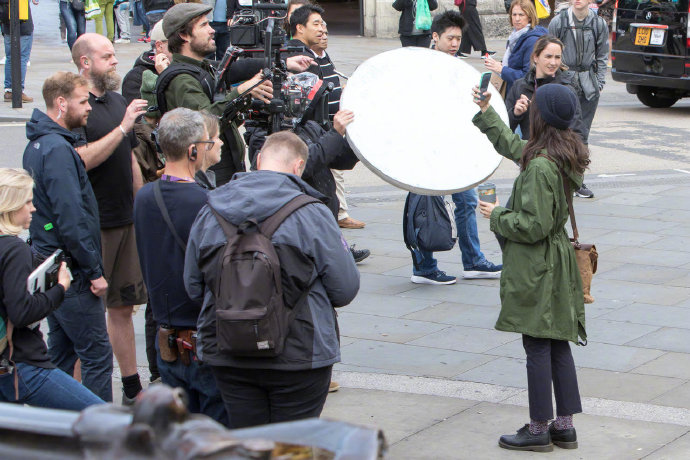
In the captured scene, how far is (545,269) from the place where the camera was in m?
4.50

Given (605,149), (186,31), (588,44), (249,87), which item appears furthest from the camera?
(605,149)

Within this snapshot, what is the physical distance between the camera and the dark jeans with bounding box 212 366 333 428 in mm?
3643

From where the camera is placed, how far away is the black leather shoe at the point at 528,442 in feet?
15.0

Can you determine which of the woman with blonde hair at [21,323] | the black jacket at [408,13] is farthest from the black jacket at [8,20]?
the woman with blonde hair at [21,323]

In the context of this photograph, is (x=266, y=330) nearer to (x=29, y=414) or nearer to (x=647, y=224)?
(x=29, y=414)

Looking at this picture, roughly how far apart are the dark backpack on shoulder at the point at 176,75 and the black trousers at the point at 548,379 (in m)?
2.18

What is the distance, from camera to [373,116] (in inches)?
212

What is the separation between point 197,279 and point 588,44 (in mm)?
7198

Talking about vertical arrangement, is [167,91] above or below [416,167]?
above

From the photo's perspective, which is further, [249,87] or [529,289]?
[249,87]

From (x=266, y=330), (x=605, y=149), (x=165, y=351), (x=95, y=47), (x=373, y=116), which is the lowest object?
(x=605, y=149)

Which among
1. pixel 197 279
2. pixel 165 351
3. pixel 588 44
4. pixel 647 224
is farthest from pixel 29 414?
pixel 588 44

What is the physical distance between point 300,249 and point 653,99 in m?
13.1

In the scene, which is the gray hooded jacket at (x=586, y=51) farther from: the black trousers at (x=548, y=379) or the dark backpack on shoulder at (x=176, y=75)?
the black trousers at (x=548, y=379)
